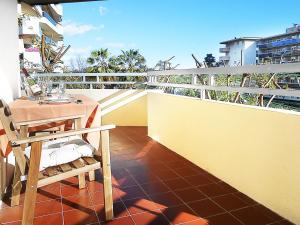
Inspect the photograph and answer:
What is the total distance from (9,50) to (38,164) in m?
1.90

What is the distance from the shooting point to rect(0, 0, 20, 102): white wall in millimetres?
3043

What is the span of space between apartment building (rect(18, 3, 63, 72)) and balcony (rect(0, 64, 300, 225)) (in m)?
5.66

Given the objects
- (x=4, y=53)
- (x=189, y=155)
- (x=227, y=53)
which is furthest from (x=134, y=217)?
(x=227, y=53)

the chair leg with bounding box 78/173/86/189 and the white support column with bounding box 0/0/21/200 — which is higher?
the white support column with bounding box 0/0/21/200

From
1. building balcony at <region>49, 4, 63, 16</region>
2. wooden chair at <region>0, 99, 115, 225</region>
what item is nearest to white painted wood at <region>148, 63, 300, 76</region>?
wooden chair at <region>0, 99, 115, 225</region>

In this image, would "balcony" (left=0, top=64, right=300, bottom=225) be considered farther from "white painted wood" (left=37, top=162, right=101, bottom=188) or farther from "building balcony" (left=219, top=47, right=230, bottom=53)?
"building balcony" (left=219, top=47, right=230, bottom=53)

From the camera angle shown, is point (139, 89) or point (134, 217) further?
point (139, 89)

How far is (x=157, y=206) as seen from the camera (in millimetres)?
2439

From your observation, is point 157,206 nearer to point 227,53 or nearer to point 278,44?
point 278,44

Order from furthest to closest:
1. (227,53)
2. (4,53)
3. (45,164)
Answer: (227,53)
(4,53)
(45,164)

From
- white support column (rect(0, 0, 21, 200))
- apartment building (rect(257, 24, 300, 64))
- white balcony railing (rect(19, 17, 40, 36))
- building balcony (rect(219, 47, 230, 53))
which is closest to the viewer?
white support column (rect(0, 0, 21, 200))

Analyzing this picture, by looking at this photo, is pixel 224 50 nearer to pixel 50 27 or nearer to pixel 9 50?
pixel 50 27

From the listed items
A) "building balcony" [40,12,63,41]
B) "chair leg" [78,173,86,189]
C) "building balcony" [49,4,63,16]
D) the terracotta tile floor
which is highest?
"building balcony" [49,4,63,16]

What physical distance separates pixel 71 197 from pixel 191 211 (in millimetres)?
1098
